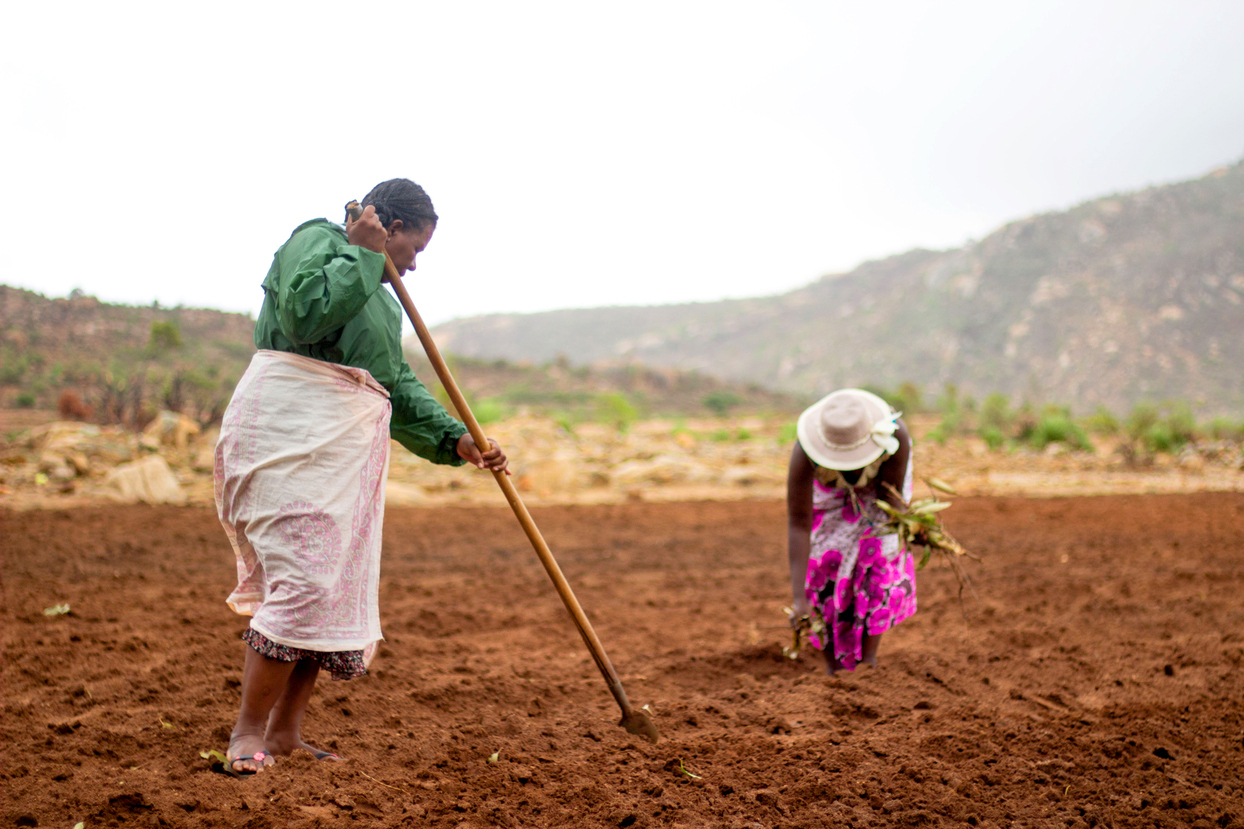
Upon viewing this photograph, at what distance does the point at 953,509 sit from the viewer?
8812mm

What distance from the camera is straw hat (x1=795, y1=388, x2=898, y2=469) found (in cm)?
306

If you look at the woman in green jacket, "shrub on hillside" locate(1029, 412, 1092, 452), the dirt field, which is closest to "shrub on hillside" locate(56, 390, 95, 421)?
the dirt field

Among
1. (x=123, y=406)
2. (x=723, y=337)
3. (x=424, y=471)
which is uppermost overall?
(x=723, y=337)

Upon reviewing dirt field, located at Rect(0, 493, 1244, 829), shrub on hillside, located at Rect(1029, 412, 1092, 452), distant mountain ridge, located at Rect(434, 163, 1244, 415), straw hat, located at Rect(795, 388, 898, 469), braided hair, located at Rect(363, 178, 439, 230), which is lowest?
dirt field, located at Rect(0, 493, 1244, 829)

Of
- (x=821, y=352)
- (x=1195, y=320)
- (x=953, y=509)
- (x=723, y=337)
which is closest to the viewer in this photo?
(x=953, y=509)

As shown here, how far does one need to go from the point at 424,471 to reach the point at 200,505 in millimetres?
3819

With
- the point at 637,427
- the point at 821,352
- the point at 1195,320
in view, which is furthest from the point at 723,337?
the point at 637,427

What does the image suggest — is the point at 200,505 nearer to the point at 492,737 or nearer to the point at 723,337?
the point at 492,737

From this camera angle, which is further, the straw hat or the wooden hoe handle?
the straw hat

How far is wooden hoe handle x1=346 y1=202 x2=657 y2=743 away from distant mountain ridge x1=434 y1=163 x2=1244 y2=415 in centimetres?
3615

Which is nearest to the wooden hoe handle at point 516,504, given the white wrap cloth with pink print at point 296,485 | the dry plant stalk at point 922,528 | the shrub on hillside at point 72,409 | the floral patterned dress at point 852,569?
the white wrap cloth with pink print at point 296,485

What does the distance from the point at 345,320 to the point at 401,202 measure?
0.45 meters

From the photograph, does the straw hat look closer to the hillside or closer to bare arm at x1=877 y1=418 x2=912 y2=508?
bare arm at x1=877 y1=418 x2=912 y2=508

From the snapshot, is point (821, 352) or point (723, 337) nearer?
point (821, 352)
